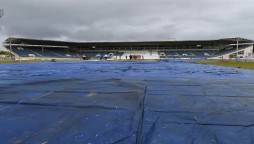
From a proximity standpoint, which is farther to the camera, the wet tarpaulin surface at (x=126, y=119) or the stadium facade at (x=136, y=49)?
the stadium facade at (x=136, y=49)

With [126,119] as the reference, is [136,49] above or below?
above

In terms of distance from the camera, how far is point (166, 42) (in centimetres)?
8825

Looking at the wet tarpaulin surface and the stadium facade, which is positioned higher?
the stadium facade

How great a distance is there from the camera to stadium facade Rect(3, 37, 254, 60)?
81.3 meters

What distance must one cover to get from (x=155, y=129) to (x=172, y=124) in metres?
0.44

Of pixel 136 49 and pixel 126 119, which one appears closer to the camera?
pixel 126 119

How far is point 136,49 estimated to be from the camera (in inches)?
3686

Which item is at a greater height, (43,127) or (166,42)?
(166,42)

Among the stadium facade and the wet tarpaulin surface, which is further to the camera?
the stadium facade

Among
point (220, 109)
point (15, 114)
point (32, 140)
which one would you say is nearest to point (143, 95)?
point (220, 109)

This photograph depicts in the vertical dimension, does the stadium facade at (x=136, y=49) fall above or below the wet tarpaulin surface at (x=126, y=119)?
above

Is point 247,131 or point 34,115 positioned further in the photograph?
point 34,115

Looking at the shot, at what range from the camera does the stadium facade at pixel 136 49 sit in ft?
267

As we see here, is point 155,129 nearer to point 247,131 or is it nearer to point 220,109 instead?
point 247,131
